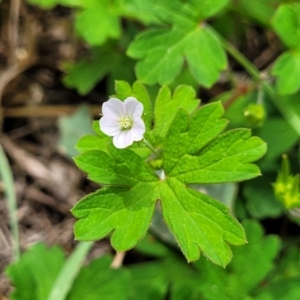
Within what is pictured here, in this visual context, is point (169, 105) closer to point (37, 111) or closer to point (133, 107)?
point (133, 107)

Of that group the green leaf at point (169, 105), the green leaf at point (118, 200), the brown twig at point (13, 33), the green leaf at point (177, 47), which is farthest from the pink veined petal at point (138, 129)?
the brown twig at point (13, 33)

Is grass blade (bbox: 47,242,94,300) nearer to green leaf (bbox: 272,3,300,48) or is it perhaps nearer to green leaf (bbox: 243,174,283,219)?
green leaf (bbox: 243,174,283,219)

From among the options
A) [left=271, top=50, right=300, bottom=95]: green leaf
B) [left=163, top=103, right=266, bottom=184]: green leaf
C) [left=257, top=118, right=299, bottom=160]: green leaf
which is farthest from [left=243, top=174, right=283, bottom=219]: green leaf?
[left=163, top=103, right=266, bottom=184]: green leaf

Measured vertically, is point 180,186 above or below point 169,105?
below

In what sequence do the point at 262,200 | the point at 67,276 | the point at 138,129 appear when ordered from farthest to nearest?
the point at 262,200
the point at 67,276
the point at 138,129

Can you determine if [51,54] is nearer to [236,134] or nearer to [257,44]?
[257,44]

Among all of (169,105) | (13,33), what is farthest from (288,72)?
(13,33)
